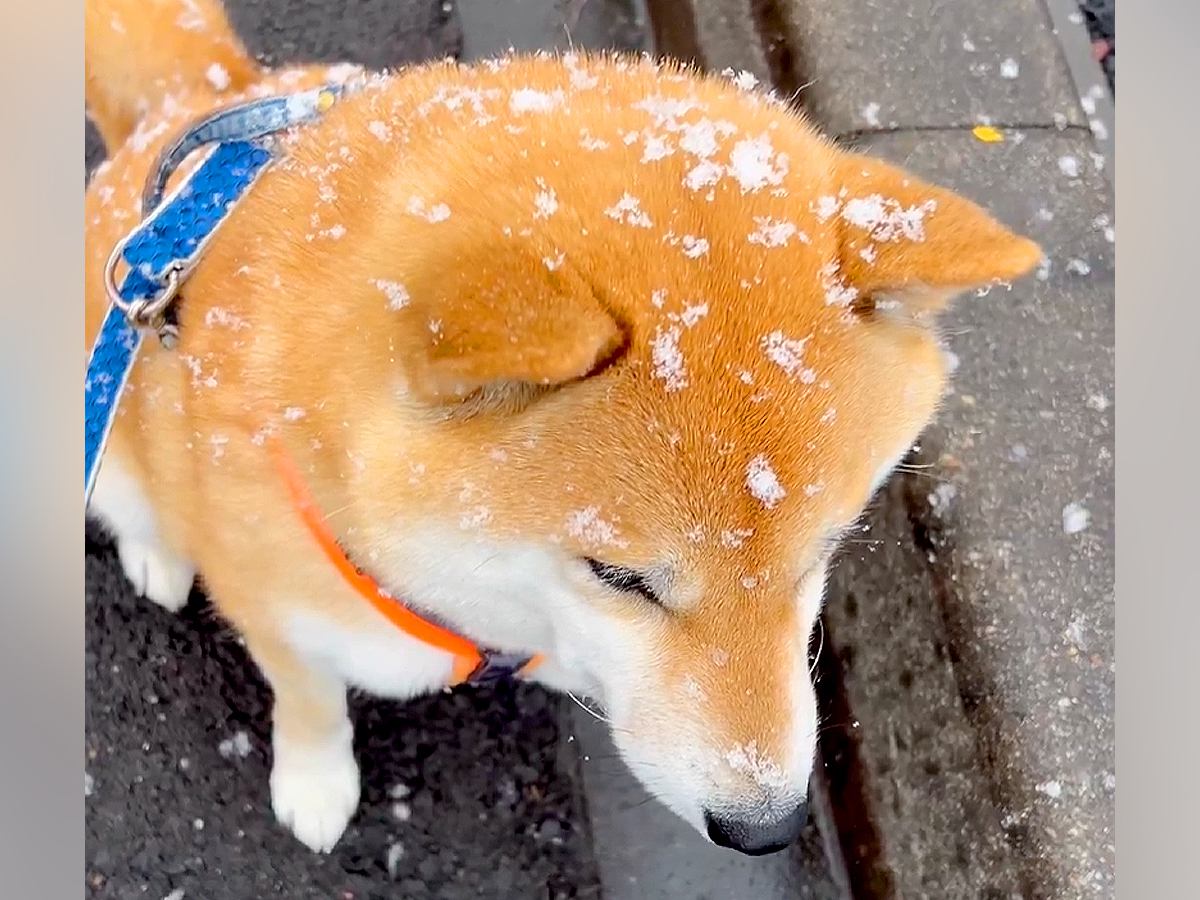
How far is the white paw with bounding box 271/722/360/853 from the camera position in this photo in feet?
4.45

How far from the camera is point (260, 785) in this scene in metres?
1.44

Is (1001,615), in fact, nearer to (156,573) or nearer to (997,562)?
(997,562)

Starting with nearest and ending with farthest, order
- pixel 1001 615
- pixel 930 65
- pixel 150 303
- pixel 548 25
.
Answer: pixel 150 303 < pixel 1001 615 < pixel 930 65 < pixel 548 25

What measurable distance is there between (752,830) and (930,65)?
128 cm

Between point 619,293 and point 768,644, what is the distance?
13.2 inches

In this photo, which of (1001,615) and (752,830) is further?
(1001,615)

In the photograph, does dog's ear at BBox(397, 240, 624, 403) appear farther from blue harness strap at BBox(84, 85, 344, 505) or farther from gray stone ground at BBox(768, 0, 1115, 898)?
gray stone ground at BBox(768, 0, 1115, 898)

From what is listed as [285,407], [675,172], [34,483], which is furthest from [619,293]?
[34,483]

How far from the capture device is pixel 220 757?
1.46 meters

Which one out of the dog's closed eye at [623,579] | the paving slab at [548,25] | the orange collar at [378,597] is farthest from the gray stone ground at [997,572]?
the dog's closed eye at [623,579]

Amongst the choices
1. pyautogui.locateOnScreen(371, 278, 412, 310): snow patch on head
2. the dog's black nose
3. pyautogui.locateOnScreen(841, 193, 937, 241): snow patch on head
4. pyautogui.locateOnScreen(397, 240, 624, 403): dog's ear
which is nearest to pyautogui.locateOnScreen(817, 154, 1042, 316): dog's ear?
pyautogui.locateOnScreen(841, 193, 937, 241): snow patch on head

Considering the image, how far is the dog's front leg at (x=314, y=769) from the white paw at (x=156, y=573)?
9.6 inches

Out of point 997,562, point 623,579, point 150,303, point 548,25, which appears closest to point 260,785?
point 150,303
